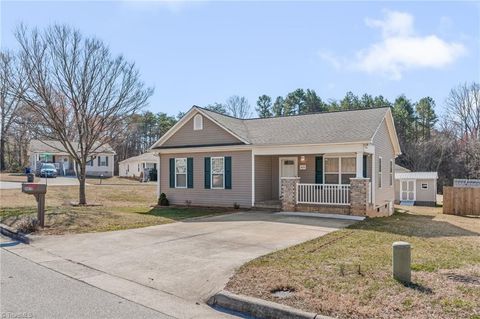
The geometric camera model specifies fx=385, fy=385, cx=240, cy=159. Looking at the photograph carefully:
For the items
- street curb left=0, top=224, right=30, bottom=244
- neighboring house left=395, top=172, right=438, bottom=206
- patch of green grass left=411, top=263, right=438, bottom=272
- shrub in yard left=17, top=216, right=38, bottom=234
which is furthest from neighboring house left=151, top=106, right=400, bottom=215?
neighboring house left=395, top=172, right=438, bottom=206

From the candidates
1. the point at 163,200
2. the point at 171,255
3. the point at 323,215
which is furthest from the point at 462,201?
the point at 171,255

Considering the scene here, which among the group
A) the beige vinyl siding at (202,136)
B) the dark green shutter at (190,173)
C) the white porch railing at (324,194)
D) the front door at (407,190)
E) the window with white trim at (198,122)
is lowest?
the front door at (407,190)

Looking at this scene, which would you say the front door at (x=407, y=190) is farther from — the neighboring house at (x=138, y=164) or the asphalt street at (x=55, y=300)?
the asphalt street at (x=55, y=300)

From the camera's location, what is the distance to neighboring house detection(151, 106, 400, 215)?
608 inches

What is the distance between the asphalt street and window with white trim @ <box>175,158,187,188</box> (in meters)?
12.8

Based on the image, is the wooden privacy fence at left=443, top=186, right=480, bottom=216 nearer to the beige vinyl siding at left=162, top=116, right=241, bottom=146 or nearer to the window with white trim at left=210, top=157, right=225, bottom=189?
the beige vinyl siding at left=162, top=116, right=241, bottom=146

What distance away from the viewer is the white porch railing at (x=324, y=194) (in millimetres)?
15172

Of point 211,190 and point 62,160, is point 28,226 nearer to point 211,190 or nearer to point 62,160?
point 211,190

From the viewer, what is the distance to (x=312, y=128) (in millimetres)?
17766

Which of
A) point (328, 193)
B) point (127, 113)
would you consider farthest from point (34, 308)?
point (127, 113)

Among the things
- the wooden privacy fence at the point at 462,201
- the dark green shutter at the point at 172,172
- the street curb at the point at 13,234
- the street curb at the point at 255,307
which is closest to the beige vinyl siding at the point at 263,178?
the dark green shutter at the point at 172,172

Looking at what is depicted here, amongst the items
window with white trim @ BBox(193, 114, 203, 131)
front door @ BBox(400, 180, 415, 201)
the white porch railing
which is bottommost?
front door @ BBox(400, 180, 415, 201)

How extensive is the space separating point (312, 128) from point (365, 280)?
12668mm

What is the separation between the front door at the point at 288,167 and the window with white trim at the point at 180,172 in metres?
4.84
